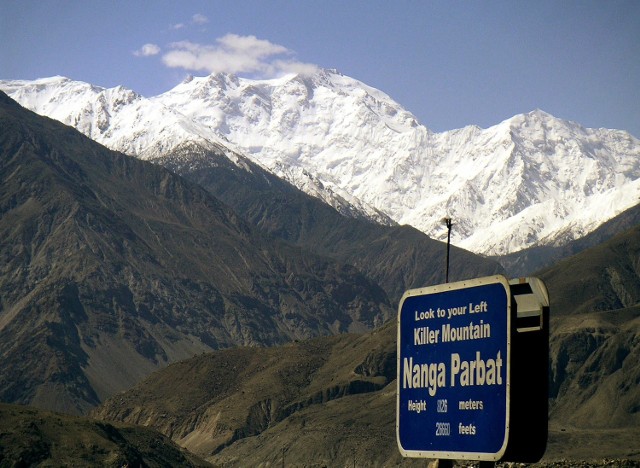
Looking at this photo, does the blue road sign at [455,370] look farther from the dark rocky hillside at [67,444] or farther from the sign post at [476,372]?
the dark rocky hillside at [67,444]

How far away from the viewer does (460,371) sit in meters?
15.0

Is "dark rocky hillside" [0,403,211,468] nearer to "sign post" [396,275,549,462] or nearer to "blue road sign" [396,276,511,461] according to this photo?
"blue road sign" [396,276,511,461]

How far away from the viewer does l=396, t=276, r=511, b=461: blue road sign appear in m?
14.4

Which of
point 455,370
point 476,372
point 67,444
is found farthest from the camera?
point 67,444

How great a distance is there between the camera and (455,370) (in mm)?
15062

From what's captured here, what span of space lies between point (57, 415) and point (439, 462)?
136430 millimetres

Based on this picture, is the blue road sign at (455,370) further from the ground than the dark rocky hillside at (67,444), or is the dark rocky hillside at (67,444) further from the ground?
the blue road sign at (455,370)

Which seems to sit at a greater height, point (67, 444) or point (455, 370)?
point (455, 370)

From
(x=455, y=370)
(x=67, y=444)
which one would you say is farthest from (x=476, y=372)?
(x=67, y=444)

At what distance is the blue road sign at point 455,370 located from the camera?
47.2 feet

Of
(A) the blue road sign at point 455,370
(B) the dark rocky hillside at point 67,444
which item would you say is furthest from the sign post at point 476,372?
(B) the dark rocky hillside at point 67,444

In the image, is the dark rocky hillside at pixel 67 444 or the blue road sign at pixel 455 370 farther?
the dark rocky hillside at pixel 67 444

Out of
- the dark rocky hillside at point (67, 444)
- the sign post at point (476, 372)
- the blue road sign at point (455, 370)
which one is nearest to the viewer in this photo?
the sign post at point (476, 372)

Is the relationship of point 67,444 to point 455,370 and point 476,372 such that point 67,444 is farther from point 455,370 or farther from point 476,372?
point 476,372
